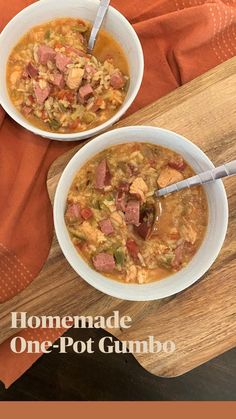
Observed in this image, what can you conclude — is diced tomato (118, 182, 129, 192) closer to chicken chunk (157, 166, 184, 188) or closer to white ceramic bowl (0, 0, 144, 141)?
chicken chunk (157, 166, 184, 188)

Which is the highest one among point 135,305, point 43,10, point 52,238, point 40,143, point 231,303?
point 43,10

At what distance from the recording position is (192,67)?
248 cm

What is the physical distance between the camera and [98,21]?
2.32 m

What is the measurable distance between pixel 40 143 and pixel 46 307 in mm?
800

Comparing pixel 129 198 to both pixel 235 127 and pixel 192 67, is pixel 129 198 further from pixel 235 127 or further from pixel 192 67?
pixel 192 67

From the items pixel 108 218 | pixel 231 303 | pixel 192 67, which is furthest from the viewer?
pixel 192 67

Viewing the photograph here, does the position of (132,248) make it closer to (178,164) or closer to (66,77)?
(178,164)

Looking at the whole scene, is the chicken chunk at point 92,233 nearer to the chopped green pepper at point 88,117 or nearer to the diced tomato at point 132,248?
the diced tomato at point 132,248

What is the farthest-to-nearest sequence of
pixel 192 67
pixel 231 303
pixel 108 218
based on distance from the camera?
1. pixel 192 67
2. pixel 231 303
3. pixel 108 218

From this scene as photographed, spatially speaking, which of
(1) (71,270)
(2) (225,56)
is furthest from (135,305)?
(2) (225,56)

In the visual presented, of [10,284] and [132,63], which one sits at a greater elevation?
[132,63]

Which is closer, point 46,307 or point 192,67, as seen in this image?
point 46,307

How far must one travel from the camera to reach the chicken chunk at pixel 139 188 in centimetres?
211

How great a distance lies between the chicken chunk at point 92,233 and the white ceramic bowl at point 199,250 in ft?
0.27
